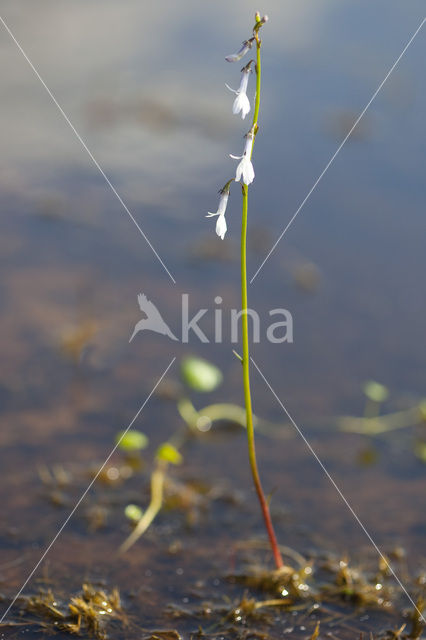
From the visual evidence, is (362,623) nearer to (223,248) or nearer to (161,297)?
(161,297)

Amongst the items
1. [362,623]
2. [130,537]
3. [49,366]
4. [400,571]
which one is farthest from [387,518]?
[49,366]

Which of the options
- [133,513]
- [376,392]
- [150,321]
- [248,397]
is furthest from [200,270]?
[248,397]

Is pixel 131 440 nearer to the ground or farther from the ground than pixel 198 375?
nearer to the ground

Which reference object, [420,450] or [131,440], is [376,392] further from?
[131,440]

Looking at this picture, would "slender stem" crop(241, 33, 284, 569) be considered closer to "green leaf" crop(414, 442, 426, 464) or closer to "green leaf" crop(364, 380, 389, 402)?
"green leaf" crop(414, 442, 426, 464)

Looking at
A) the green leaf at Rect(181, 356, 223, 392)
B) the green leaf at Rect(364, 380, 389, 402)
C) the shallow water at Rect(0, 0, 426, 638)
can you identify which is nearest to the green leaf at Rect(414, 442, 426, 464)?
the shallow water at Rect(0, 0, 426, 638)

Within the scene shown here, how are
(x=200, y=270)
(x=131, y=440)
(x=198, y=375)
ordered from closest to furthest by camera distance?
(x=131, y=440) < (x=198, y=375) < (x=200, y=270)

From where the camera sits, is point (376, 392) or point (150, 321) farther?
point (150, 321)
